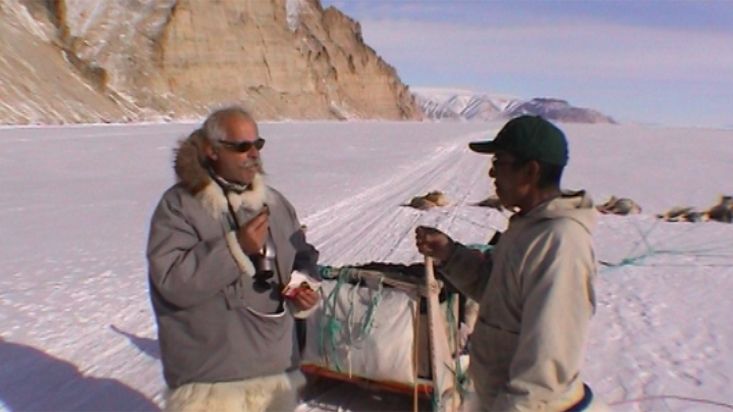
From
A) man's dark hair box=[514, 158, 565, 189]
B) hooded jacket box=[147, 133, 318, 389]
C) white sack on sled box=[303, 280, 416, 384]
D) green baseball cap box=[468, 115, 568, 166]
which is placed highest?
green baseball cap box=[468, 115, 568, 166]

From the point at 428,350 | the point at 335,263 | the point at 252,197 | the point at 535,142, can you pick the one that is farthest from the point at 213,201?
the point at 335,263

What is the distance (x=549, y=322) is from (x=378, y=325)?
233 cm

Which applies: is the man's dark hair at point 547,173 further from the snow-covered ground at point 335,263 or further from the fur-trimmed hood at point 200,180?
the snow-covered ground at point 335,263

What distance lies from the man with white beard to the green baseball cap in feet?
3.05

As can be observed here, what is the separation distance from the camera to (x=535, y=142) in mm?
2422

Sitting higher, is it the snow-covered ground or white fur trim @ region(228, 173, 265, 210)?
white fur trim @ region(228, 173, 265, 210)

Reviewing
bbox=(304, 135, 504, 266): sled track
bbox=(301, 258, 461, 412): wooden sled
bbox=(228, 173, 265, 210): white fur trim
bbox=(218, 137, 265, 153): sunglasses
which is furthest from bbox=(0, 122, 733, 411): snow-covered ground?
bbox=(218, 137, 265, 153): sunglasses

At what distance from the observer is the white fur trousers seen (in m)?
3.01

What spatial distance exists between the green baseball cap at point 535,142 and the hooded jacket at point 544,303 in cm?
13

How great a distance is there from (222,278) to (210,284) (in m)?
0.05

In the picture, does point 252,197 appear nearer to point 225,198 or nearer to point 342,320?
point 225,198

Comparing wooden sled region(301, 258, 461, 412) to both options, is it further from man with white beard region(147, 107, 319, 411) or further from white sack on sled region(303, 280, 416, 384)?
man with white beard region(147, 107, 319, 411)

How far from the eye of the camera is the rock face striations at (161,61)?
47.4m

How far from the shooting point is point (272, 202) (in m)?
3.19
